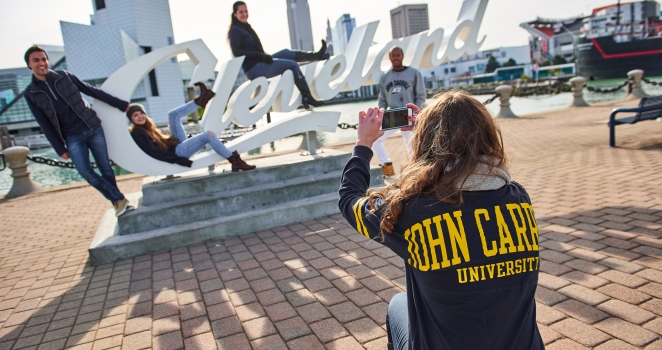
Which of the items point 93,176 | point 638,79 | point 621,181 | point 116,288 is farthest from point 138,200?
point 638,79

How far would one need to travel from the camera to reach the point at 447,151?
1.40 metres

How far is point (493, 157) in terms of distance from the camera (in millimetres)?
1441

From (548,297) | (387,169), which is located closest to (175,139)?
(387,169)

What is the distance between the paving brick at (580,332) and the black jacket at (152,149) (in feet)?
14.8

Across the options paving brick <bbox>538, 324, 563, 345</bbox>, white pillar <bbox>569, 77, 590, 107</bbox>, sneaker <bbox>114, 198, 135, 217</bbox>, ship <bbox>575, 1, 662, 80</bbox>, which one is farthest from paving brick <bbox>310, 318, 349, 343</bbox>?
ship <bbox>575, 1, 662, 80</bbox>

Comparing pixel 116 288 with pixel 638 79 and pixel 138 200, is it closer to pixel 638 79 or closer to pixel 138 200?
pixel 138 200

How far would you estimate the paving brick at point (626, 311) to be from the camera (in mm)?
2636

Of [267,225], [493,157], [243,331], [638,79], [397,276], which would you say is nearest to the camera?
[493,157]

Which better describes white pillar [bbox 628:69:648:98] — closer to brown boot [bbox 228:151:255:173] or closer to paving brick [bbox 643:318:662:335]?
brown boot [bbox 228:151:255:173]

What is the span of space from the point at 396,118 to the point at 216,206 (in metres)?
3.83

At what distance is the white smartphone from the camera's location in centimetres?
197

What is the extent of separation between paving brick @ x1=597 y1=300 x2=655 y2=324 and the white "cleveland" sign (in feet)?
14.7

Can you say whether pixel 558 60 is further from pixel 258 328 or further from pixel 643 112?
pixel 258 328

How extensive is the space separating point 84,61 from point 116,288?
5034 centimetres
